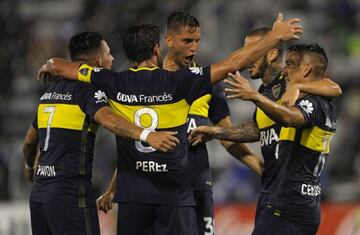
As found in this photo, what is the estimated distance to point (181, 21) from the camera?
8.09 metres

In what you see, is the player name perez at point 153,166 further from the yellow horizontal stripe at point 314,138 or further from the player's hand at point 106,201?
the yellow horizontal stripe at point 314,138

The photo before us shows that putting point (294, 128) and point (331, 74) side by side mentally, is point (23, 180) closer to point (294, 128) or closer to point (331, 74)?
point (331, 74)

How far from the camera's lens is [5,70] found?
17.3 metres

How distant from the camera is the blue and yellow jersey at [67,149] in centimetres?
788

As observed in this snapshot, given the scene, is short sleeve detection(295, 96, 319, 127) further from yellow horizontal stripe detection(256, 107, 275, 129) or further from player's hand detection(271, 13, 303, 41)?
yellow horizontal stripe detection(256, 107, 275, 129)

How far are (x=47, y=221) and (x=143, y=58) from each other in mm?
1604

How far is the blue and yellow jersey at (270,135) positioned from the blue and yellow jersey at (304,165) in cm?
31

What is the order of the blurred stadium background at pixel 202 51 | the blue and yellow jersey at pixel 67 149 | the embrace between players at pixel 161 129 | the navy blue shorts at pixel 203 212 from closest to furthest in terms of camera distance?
the embrace between players at pixel 161 129
the blue and yellow jersey at pixel 67 149
the navy blue shorts at pixel 203 212
the blurred stadium background at pixel 202 51

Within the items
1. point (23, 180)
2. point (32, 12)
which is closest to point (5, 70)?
point (32, 12)

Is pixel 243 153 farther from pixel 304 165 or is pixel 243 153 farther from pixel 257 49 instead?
pixel 257 49

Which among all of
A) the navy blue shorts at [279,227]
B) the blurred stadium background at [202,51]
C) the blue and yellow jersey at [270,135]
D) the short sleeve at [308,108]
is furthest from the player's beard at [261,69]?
the blurred stadium background at [202,51]

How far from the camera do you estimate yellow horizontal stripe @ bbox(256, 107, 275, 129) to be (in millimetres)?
8305

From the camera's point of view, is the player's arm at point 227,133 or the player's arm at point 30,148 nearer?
the player's arm at point 227,133

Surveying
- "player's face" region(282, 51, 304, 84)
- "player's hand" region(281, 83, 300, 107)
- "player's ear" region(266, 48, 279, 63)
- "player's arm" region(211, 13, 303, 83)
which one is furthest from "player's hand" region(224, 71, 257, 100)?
"player's ear" region(266, 48, 279, 63)
